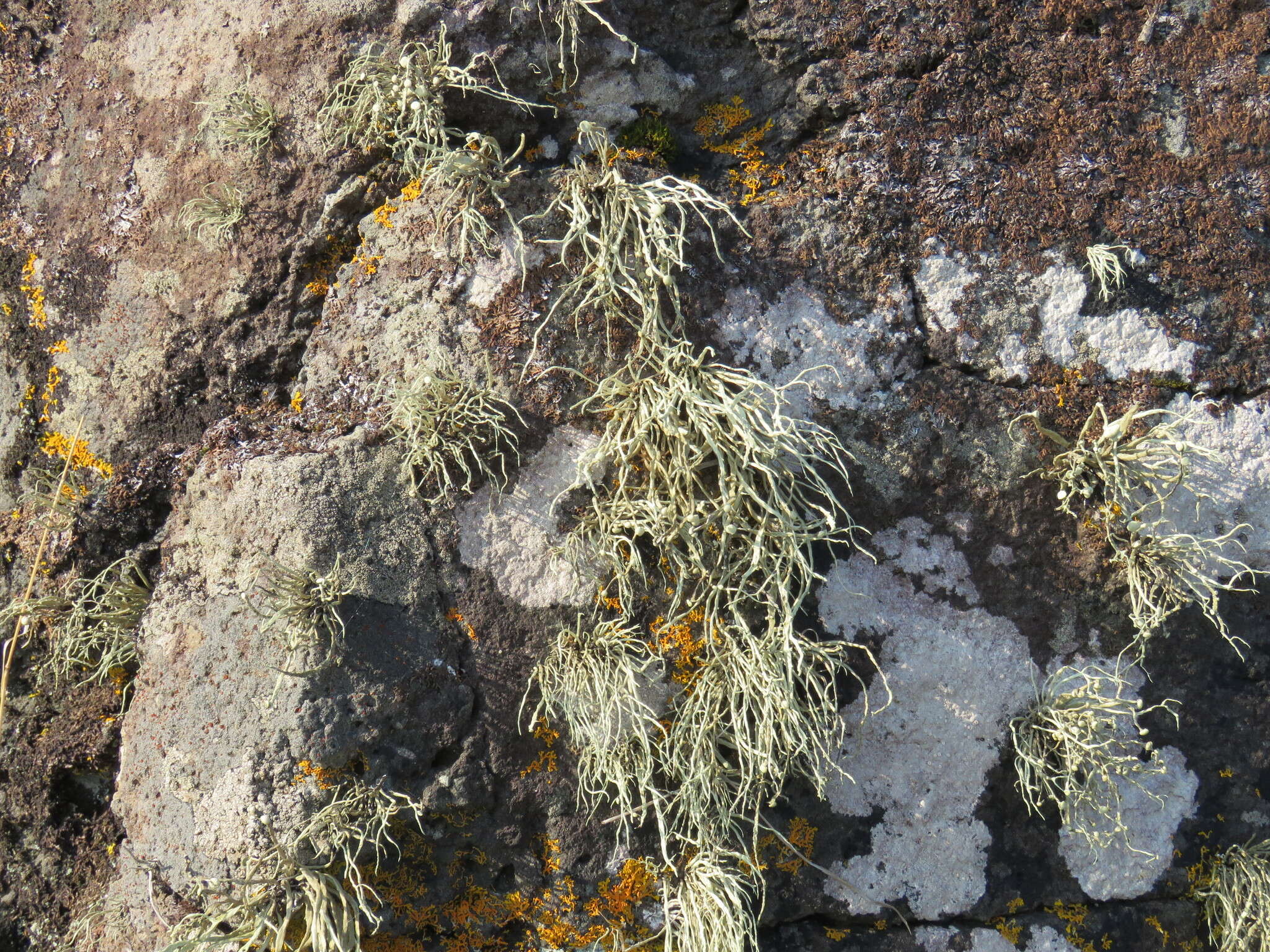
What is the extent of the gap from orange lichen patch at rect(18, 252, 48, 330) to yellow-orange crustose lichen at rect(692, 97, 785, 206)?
7.21 feet

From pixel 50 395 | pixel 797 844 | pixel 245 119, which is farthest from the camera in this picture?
pixel 50 395

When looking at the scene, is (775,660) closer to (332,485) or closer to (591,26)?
(332,485)

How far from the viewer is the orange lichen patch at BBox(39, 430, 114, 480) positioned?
2.76 metres

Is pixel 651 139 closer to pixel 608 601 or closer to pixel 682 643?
pixel 608 601

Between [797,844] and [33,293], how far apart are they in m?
2.98

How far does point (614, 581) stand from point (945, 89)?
6.02ft

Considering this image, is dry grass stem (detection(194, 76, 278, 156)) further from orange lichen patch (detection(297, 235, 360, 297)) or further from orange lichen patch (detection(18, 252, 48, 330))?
orange lichen patch (detection(18, 252, 48, 330))

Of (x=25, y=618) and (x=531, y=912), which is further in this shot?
(x=25, y=618)

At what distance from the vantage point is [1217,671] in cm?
269

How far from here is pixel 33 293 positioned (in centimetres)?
291

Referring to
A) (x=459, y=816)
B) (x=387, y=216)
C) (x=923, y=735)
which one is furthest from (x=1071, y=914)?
(x=387, y=216)

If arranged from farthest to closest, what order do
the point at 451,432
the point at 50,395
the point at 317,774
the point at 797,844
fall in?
1. the point at 50,395
2. the point at 797,844
3. the point at 451,432
4. the point at 317,774

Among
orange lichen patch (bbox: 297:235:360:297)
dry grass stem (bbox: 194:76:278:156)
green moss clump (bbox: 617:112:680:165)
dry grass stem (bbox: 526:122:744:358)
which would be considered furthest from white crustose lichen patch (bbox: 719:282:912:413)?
dry grass stem (bbox: 194:76:278:156)

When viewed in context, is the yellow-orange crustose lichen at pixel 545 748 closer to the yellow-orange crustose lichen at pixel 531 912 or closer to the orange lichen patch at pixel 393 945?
the yellow-orange crustose lichen at pixel 531 912
